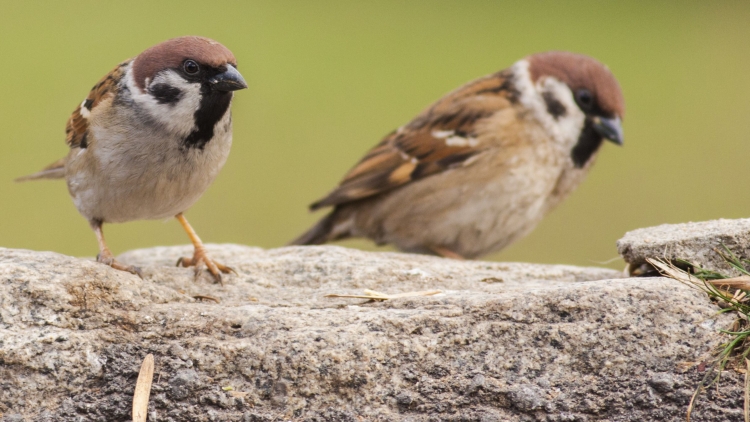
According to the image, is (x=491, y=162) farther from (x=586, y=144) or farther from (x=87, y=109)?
(x=87, y=109)

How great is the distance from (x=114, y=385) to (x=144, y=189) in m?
1.09

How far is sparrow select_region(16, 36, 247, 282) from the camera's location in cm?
309

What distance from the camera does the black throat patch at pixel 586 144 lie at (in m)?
4.61

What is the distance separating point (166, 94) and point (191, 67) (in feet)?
0.43

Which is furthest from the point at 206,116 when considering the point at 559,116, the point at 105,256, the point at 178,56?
the point at 559,116

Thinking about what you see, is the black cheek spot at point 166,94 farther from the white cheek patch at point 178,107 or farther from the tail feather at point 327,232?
the tail feather at point 327,232

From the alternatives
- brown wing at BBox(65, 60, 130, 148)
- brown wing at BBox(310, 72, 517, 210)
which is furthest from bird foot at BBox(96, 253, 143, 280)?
brown wing at BBox(310, 72, 517, 210)

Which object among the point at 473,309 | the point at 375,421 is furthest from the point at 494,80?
the point at 375,421

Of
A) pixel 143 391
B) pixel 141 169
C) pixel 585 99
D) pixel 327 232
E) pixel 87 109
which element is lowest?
pixel 143 391

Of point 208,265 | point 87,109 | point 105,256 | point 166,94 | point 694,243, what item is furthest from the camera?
point 87,109

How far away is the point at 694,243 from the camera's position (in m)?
2.57

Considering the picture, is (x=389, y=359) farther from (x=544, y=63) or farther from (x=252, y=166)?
(x=252, y=166)

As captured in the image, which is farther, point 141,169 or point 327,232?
point 327,232

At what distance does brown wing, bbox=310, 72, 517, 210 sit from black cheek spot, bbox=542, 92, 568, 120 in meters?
0.17
